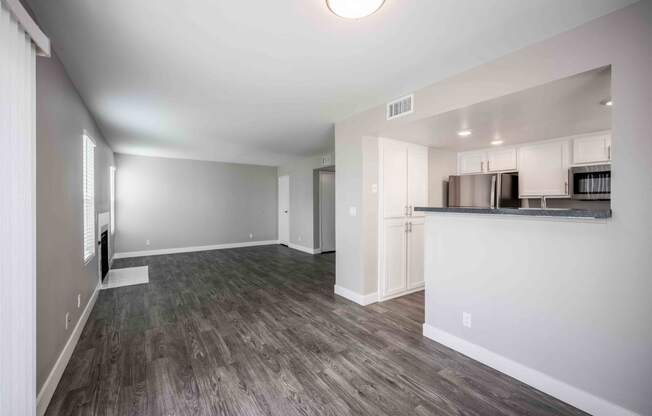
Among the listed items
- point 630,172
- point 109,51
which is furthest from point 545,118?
point 109,51

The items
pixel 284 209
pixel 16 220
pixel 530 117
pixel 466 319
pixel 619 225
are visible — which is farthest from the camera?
pixel 284 209

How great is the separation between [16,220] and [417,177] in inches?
149

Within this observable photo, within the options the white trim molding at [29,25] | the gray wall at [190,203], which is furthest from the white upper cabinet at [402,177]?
the gray wall at [190,203]

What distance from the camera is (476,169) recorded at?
4219 millimetres

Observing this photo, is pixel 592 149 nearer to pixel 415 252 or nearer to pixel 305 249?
pixel 415 252

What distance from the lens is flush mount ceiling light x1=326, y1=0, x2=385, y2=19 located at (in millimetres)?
1370

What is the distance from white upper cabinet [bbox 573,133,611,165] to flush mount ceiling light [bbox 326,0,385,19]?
3416 mm

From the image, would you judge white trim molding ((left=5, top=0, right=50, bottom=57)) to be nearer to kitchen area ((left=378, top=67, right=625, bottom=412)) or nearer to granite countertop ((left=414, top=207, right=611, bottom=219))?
kitchen area ((left=378, top=67, right=625, bottom=412))

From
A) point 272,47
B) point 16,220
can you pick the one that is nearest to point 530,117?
point 272,47

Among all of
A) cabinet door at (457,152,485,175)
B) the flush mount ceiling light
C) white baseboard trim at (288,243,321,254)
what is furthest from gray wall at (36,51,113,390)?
cabinet door at (457,152,485,175)

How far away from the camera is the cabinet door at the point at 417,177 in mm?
3678

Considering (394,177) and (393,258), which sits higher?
(394,177)

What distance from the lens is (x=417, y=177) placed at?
375cm

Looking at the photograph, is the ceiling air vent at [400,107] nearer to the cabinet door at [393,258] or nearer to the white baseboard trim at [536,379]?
the cabinet door at [393,258]
